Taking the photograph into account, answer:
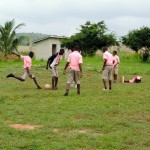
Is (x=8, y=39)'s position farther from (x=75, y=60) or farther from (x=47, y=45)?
(x=75, y=60)

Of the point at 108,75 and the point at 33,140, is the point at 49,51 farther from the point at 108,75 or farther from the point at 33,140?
the point at 33,140

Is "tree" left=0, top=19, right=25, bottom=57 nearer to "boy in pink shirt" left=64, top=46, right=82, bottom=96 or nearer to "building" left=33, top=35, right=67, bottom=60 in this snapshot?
"building" left=33, top=35, right=67, bottom=60

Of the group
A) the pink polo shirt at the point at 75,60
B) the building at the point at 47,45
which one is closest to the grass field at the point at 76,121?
the pink polo shirt at the point at 75,60

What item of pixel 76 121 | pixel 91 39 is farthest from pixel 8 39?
pixel 76 121

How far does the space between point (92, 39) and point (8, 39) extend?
8.93m

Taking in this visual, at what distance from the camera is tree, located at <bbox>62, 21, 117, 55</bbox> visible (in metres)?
43.5

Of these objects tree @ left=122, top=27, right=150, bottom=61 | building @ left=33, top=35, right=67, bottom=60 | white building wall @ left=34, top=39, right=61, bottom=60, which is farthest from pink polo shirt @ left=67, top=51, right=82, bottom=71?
white building wall @ left=34, top=39, right=61, bottom=60

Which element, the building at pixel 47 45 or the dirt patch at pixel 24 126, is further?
the building at pixel 47 45

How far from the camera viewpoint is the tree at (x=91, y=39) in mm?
43500

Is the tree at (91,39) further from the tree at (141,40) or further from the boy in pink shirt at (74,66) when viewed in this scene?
the boy in pink shirt at (74,66)

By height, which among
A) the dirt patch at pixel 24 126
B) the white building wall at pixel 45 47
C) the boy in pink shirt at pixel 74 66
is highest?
the white building wall at pixel 45 47

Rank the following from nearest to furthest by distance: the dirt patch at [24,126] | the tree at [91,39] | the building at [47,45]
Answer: the dirt patch at [24,126], the tree at [91,39], the building at [47,45]

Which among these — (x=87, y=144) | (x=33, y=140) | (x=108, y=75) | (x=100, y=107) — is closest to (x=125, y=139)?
(x=87, y=144)

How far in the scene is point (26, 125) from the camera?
28.3ft
